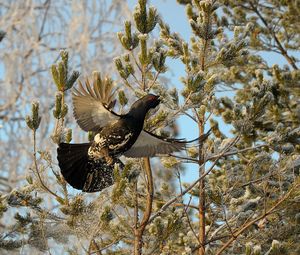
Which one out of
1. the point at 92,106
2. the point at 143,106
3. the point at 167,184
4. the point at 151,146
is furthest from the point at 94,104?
the point at 167,184

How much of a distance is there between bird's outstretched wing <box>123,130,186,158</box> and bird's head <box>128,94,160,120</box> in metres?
0.24

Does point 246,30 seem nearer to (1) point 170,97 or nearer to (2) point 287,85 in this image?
(1) point 170,97

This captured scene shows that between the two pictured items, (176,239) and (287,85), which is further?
(287,85)

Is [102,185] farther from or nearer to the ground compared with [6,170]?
nearer to the ground

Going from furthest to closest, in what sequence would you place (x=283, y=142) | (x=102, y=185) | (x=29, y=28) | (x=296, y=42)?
1. (x=29, y=28)
2. (x=296, y=42)
3. (x=283, y=142)
4. (x=102, y=185)

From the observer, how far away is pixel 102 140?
4.14m

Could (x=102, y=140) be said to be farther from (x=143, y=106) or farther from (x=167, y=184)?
(x=167, y=184)

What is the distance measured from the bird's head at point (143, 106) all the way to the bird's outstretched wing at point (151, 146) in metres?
0.24

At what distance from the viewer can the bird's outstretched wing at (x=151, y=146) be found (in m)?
4.27

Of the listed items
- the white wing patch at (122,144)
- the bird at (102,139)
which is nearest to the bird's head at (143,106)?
the bird at (102,139)

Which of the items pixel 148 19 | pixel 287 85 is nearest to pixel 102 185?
pixel 148 19

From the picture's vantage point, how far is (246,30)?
4.88 meters

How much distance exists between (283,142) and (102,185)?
142cm

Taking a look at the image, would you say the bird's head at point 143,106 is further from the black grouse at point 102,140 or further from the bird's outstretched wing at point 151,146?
the bird's outstretched wing at point 151,146
